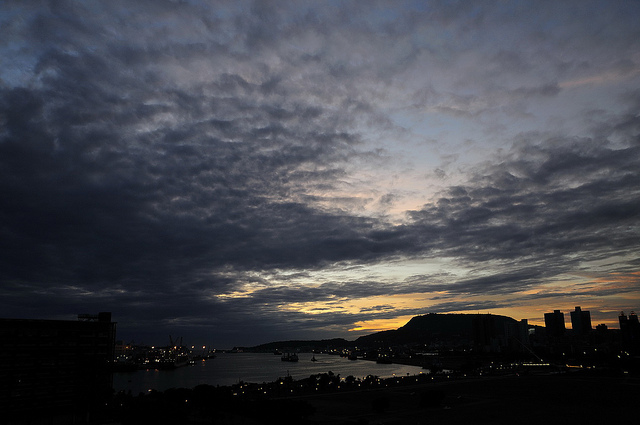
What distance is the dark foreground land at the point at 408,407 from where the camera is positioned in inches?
2084

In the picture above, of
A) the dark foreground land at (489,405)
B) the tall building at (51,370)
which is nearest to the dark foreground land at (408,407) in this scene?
the dark foreground land at (489,405)

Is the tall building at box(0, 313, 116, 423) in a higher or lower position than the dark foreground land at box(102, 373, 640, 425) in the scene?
higher

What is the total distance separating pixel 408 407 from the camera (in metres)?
Result: 65.6

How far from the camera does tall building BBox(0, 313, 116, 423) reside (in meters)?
54.7

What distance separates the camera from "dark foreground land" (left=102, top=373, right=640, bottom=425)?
5294 centimetres

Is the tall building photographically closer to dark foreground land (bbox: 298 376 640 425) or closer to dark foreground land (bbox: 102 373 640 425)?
dark foreground land (bbox: 102 373 640 425)

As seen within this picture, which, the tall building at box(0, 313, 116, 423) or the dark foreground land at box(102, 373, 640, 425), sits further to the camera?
the tall building at box(0, 313, 116, 423)

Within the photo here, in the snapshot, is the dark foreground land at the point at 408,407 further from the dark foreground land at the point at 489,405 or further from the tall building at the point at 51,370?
the tall building at the point at 51,370

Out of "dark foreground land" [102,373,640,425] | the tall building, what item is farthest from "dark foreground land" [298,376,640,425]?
the tall building

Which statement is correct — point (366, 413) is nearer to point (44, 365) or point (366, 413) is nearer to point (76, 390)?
point (76, 390)

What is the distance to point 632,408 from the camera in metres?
A: 59.3

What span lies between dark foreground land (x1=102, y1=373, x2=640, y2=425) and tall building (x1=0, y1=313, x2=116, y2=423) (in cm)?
789

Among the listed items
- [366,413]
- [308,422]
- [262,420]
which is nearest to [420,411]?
[366,413]

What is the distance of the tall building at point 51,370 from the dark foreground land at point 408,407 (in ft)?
25.9
